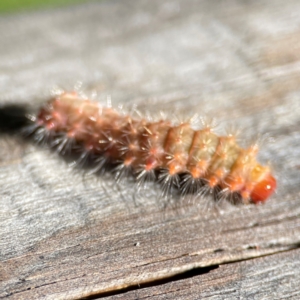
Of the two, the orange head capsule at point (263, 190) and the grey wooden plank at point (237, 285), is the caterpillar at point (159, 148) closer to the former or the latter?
the orange head capsule at point (263, 190)

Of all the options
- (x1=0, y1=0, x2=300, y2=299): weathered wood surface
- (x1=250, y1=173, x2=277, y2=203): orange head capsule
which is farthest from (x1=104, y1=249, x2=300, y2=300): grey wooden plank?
(x1=250, y1=173, x2=277, y2=203): orange head capsule

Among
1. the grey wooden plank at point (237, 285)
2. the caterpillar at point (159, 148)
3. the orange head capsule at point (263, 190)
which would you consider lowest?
the grey wooden plank at point (237, 285)

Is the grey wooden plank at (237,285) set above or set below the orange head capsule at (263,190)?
below

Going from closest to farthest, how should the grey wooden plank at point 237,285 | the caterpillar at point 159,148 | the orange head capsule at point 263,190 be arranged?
the grey wooden plank at point 237,285, the orange head capsule at point 263,190, the caterpillar at point 159,148

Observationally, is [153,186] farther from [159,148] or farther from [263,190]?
[263,190]

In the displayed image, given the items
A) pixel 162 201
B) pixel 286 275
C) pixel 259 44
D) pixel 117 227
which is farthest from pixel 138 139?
pixel 259 44

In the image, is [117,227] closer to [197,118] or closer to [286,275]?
[286,275]

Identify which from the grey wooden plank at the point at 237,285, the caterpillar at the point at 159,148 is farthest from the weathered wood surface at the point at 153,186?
the caterpillar at the point at 159,148

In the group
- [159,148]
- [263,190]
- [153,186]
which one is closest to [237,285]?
[263,190]
